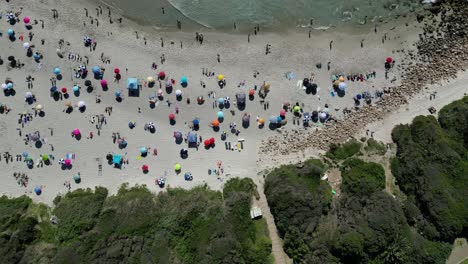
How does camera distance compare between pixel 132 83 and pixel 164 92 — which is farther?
pixel 164 92

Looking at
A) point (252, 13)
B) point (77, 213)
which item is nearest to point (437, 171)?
point (252, 13)

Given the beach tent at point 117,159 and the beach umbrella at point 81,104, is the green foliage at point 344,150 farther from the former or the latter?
the beach umbrella at point 81,104

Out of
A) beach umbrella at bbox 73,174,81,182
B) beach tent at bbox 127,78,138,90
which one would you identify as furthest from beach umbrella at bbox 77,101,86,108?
beach umbrella at bbox 73,174,81,182

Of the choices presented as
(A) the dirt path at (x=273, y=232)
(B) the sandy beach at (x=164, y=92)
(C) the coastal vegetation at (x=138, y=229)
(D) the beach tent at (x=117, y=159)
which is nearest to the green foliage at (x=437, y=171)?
(B) the sandy beach at (x=164, y=92)

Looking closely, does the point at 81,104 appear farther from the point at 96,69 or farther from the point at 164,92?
the point at 164,92

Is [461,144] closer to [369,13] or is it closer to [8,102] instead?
[369,13]

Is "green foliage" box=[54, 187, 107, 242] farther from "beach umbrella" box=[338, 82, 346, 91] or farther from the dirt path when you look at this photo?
"beach umbrella" box=[338, 82, 346, 91]
